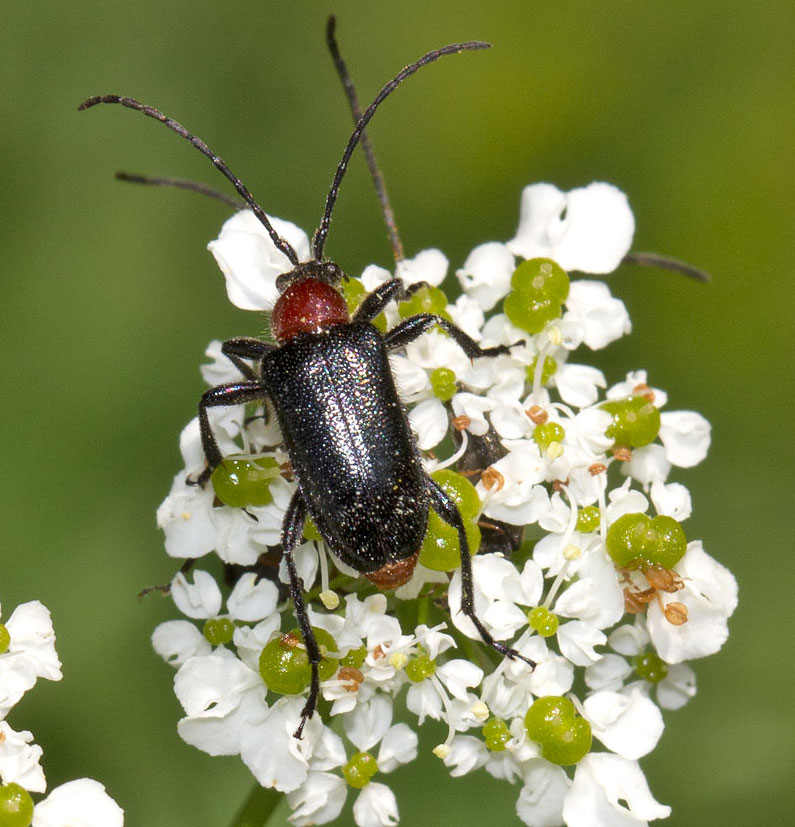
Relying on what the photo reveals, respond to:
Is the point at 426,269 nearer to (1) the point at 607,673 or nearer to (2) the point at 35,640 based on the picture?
(1) the point at 607,673

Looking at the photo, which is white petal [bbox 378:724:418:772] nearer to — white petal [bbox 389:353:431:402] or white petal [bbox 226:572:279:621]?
white petal [bbox 226:572:279:621]

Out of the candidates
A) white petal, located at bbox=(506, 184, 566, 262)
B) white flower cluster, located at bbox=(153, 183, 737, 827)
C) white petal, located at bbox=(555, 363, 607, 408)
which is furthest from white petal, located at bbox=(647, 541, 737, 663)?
white petal, located at bbox=(506, 184, 566, 262)

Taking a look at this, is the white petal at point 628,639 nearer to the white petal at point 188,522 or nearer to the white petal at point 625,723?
the white petal at point 625,723

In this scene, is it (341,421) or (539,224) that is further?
(539,224)

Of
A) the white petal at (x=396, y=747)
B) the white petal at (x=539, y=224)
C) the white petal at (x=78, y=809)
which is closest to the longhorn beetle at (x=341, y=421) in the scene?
the white petal at (x=396, y=747)

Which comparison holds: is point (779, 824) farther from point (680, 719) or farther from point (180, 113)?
point (180, 113)

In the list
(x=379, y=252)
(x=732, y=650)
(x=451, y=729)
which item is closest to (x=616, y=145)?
(x=379, y=252)

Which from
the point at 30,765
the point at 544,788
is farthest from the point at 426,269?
the point at 30,765
